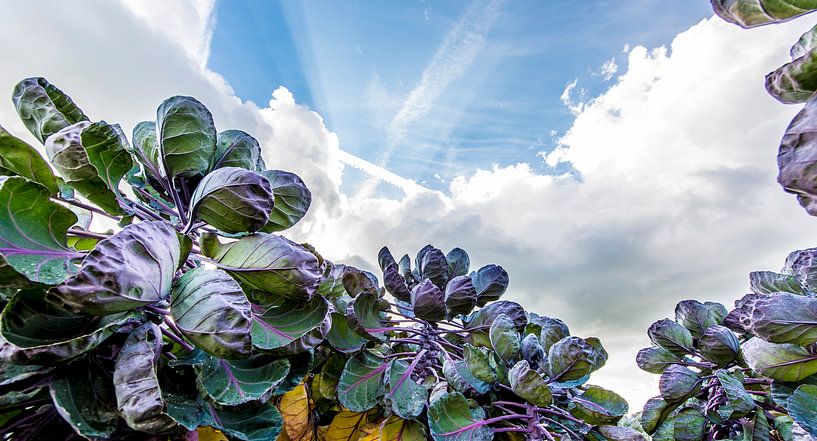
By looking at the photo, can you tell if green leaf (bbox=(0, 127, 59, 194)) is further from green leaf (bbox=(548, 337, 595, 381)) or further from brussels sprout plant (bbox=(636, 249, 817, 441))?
brussels sprout plant (bbox=(636, 249, 817, 441))

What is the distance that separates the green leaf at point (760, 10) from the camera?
0.36 metres

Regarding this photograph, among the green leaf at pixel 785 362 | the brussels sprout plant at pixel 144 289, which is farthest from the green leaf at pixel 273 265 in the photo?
the green leaf at pixel 785 362

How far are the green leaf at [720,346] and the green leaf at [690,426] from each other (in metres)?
0.11

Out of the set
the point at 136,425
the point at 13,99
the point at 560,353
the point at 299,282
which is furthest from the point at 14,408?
the point at 560,353

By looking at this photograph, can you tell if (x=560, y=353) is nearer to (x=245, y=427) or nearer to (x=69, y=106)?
(x=245, y=427)

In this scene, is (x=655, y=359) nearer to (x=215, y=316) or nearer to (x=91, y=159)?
(x=215, y=316)

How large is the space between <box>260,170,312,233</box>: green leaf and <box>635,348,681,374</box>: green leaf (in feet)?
2.67

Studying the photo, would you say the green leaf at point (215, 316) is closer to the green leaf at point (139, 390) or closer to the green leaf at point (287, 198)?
the green leaf at point (139, 390)

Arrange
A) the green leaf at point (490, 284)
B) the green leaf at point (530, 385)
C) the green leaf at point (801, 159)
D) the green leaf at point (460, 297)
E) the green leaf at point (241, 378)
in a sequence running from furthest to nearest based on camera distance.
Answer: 1. the green leaf at point (490, 284)
2. the green leaf at point (460, 297)
3. the green leaf at point (530, 385)
4. the green leaf at point (241, 378)
5. the green leaf at point (801, 159)

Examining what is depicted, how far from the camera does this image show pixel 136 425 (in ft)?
1.19

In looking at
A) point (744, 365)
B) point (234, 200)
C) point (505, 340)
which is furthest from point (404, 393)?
point (744, 365)

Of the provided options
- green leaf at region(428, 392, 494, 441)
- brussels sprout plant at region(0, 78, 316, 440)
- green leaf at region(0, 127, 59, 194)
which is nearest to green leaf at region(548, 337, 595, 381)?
green leaf at region(428, 392, 494, 441)

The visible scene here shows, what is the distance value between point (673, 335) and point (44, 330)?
1.07 meters

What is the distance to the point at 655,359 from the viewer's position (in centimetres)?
95
